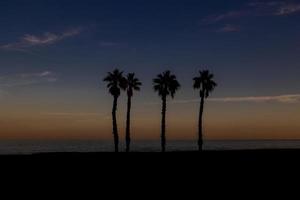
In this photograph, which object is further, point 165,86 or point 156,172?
point 165,86

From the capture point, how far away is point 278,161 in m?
37.9

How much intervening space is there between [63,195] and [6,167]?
1403 cm

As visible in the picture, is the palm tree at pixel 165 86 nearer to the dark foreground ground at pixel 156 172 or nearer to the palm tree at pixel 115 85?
the palm tree at pixel 115 85

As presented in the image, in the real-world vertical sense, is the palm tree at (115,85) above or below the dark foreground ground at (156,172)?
above

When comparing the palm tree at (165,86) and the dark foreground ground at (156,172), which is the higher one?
the palm tree at (165,86)

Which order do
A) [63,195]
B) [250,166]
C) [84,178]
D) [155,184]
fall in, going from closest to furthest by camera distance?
[63,195] → [155,184] → [84,178] → [250,166]

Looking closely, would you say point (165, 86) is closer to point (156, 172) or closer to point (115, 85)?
point (115, 85)

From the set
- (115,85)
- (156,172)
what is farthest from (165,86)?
(156,172)

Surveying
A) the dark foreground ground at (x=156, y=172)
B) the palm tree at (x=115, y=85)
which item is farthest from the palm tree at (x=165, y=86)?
the dark foreground ground at (x=156, y=172)

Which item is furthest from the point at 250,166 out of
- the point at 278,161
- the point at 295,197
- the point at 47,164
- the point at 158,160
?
the point at 47,164

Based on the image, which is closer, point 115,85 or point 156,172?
point 156,172

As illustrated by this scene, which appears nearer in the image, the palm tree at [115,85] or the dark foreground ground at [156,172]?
the dark foreground ground at [156,172]

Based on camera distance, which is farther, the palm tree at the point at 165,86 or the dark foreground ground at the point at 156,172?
the palm tree at the point at 165,86

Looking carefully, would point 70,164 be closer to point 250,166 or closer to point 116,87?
point 250,166
